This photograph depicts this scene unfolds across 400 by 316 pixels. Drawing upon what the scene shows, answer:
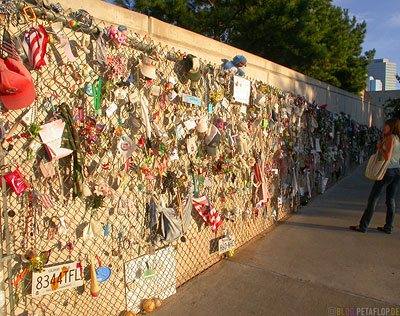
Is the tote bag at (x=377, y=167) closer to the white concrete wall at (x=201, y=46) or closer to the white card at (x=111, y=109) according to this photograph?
the white concrete wall at (x=201, y=46)

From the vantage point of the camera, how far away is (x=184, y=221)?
11.4 ft

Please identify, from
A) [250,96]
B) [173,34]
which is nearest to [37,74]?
[173,34]

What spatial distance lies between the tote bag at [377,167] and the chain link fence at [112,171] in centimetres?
211

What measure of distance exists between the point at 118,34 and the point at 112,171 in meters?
1.22

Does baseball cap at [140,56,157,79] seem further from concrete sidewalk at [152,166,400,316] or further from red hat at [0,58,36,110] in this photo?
concrete sidewalk at [152,166,400,316]

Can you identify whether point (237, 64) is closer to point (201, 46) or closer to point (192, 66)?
point (201, 46)

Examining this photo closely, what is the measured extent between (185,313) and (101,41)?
2.63 m

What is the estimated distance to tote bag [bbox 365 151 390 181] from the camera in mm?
4832

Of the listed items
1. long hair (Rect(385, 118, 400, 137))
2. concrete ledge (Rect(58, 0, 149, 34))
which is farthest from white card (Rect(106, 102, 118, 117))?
long hair (Rect(385, 118, 400, 137))

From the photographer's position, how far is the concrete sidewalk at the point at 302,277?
310cm

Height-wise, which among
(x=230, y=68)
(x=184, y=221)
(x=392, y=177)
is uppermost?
(x=230, y=68)

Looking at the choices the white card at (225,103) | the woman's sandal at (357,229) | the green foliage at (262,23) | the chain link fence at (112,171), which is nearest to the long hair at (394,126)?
the woman's sandal at (357,229)

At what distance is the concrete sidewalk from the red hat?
7.36ft

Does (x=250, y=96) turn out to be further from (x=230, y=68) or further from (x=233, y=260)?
(x=233, y=260)
